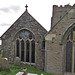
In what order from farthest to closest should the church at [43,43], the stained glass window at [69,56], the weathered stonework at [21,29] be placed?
1. the weathered stonework at [21,29]
2. the stained glass window at [69,56]
3. the church at [43,43]

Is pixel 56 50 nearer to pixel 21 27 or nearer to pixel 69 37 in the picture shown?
pixel 69 37

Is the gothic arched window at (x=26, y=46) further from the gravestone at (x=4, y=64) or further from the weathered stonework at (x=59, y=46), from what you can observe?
the gravestone at (x=4, y=64)

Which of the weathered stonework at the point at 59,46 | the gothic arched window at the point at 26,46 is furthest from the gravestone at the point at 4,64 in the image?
the weathered stonework at the point at 59,46

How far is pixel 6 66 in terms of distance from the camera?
25.3 ft

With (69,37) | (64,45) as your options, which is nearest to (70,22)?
(69,37)

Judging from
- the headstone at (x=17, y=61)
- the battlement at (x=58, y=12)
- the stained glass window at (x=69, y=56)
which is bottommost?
the headstone at (x=17, y=61)

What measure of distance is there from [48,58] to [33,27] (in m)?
3.37

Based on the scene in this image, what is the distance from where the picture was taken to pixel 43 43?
8984 mm

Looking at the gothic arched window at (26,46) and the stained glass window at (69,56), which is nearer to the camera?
the stained glass window at (69,56)

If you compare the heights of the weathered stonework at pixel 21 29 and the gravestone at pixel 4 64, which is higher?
the weathered stonework at pixel 21 29

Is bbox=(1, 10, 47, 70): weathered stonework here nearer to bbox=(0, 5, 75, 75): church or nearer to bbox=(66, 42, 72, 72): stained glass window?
bbox=(0, 5, 75, 75): church

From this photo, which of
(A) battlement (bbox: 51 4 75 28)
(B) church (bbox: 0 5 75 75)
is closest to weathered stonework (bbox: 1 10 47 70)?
(B) church (bbox: 0 5 75 75)

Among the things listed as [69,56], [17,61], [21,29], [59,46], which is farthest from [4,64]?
[69,56]

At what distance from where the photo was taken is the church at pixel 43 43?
7.58 meters
